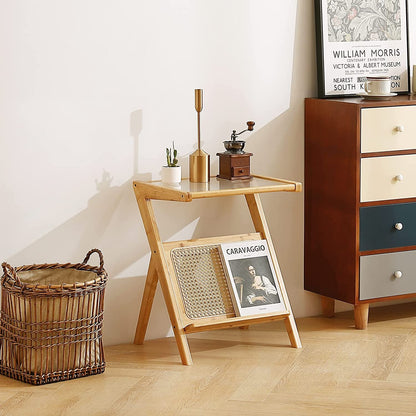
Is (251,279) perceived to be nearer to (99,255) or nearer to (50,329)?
(99,255)

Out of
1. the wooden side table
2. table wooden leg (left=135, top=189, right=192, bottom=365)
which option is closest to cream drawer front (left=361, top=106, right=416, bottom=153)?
the wooden side table

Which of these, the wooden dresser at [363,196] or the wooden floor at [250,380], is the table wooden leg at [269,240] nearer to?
the wooden floor at [250,380]

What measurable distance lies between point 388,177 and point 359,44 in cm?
64

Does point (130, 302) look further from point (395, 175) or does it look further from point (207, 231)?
point (395, 175)

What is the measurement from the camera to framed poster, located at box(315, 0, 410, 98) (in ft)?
12.3

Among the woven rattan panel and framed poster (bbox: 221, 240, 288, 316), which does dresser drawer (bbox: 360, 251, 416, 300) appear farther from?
the woven rattan panel

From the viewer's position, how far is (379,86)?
3.65 m

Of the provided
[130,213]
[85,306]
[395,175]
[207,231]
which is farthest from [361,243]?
[85,306]

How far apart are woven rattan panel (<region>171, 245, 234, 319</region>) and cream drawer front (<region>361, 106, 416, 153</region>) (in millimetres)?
763

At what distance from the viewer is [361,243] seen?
11.8 ft

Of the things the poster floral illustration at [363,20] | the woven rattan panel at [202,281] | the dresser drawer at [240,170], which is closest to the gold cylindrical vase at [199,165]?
the dresser drawer at [240,170]

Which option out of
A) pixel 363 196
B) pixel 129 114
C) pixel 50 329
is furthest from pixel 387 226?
pixel 50 329

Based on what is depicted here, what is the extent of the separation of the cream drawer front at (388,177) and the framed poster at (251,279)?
492mm

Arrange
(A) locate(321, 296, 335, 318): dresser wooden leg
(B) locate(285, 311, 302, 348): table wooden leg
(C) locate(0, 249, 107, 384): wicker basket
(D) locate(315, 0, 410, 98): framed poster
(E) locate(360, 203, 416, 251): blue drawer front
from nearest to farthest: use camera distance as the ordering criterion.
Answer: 1. (C) locate(0, 249, 107, 384): wicker basket
2. (B) locate(285, 311, 302, 348): table wooden leg
3. (E) locate(360, 203, 416, 251): blue drawer front
4. (D) locate(315, 0, 410, 98): framed poster
5. (A) locate(321, 296, 335, 318): dresser wooden leg
